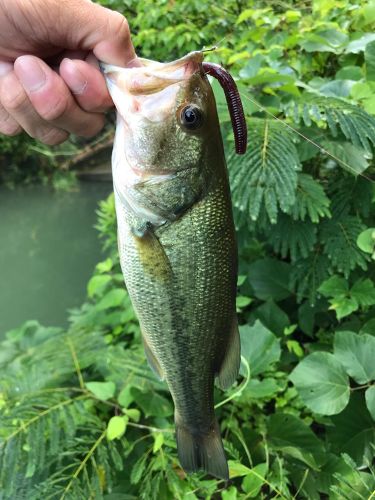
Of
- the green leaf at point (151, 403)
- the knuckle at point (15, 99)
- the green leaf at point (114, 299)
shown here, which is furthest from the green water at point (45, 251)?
the knuckle at point (15, 99)

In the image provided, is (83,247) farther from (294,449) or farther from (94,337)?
(294,449)

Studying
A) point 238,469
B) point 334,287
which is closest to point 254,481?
point 238,469

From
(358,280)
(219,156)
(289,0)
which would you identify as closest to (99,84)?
(219,156)

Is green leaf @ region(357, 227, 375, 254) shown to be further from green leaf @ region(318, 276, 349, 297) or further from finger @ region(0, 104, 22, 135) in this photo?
finger @ region(0, 104, 22, 135)

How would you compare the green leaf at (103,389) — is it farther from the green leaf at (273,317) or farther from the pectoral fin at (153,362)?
the green leaf at (273,317)

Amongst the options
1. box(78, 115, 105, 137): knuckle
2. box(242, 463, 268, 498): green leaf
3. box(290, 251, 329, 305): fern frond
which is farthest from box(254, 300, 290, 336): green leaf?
box(78, 115, 105, 137): knuckle
